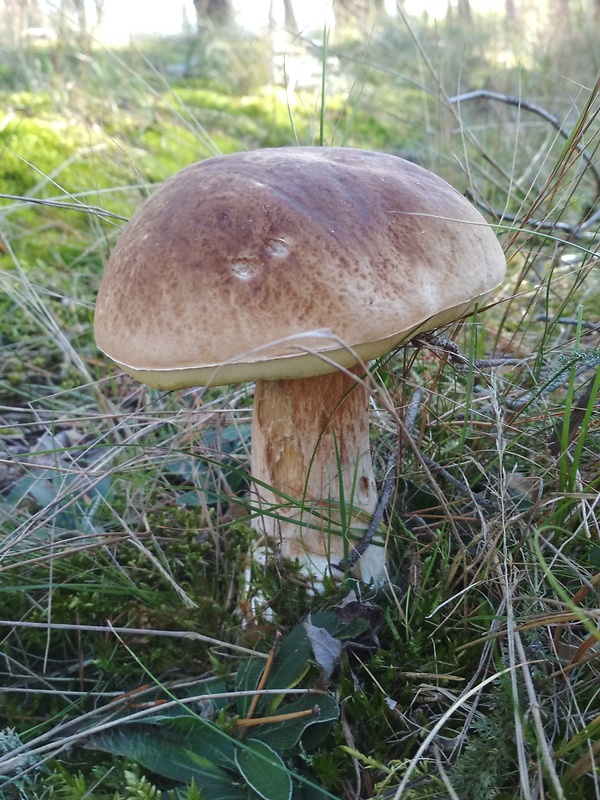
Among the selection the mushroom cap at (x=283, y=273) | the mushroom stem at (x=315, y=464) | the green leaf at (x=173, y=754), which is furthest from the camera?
the mushroom stem at (x=315, y=464)

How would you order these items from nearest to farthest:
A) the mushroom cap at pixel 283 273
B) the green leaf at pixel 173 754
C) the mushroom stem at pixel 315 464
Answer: the mushroom cap at pixel 283 273, the green leaf at pixel 173 754, the mushroom stem at pixel 315 464

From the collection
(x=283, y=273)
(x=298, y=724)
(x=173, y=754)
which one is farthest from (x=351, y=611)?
(x=283, y=273)

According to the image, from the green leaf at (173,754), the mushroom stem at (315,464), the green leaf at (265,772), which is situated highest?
the mushroom stem at (315,464)

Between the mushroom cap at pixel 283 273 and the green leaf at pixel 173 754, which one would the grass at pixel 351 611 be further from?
the mushroom cap at pixel 283 273

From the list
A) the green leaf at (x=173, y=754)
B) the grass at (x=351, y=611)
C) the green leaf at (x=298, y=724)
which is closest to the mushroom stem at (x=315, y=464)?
the grass at (x=351, y=611)

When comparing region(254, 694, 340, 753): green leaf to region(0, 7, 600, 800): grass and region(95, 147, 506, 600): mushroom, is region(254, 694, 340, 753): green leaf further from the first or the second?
region(95, 147, 506, 600): mushroom

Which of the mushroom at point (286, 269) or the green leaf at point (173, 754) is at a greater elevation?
the mushroom at point (286, 269)

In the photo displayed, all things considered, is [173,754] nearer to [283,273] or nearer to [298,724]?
[298,724]
